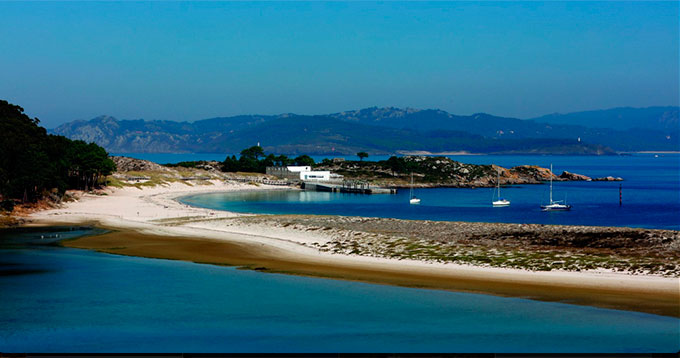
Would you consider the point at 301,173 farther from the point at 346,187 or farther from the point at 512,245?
the point at 512,245

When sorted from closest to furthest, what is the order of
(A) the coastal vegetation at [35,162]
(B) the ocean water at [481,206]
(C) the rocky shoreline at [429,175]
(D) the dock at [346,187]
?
(A) the coastal vegetation at [35,162] < (B) the ocean water at [481,206] < (D) the dock at [346,187] < (C) the rocky shoreline at [429,175]

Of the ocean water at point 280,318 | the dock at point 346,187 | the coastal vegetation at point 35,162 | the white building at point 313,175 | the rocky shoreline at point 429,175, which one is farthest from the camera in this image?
the rocky shoreline at point 429,175

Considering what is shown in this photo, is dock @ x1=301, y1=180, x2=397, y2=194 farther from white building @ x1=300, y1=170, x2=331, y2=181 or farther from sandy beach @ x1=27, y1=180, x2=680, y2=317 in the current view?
sandy beach @ x1=27, y1=180, x2=680, y2=317

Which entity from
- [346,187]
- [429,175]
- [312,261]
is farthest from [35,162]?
[429,175]

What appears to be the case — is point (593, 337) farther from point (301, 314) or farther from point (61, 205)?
point (61, 205)

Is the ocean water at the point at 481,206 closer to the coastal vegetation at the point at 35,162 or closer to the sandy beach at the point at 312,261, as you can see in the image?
the coastal vegetation at the point at 35,162

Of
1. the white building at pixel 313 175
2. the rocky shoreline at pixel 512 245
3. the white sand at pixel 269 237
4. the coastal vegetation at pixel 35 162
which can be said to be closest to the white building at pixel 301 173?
the white building at pixel 313 175

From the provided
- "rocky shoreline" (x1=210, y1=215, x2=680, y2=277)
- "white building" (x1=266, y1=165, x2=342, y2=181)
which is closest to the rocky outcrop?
"white building" (x1=266, y1=165, x2=342, y2=181)
